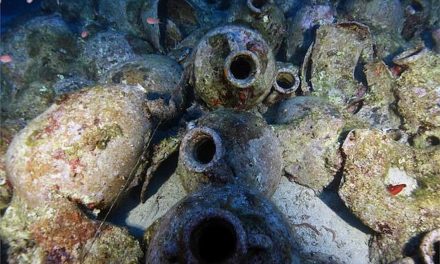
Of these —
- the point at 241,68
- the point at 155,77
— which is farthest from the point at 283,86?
the point at 155,77

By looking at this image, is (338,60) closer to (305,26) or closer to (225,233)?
(305,26)

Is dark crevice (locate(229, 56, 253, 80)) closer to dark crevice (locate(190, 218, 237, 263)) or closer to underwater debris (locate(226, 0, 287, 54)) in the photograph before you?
underwater debris (locate(226, 0, 287, 54))

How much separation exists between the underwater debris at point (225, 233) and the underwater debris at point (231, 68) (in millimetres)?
1668

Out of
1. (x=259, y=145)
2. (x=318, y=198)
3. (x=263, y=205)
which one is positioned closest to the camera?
(x=263, y=205)

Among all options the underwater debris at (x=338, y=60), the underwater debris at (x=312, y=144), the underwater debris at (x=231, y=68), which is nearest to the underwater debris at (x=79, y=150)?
the underwater debris at (x=231, y=68)

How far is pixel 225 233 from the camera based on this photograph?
70.5 inches

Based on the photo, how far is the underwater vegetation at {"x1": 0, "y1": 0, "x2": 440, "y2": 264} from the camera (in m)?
2.25

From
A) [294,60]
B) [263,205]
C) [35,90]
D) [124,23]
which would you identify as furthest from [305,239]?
[124,23]

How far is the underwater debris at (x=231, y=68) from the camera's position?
3.48 meters

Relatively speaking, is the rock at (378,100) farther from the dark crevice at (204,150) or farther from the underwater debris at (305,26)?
the dark crevice at (204,150)

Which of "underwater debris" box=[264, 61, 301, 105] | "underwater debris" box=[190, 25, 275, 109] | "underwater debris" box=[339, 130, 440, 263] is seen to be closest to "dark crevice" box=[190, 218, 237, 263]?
"underwater debris" box=[190, 25, 275, 109]

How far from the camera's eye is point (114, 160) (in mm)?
3004

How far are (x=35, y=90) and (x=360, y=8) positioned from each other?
20.8 feet

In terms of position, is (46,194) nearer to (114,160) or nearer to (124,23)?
(114,160)
